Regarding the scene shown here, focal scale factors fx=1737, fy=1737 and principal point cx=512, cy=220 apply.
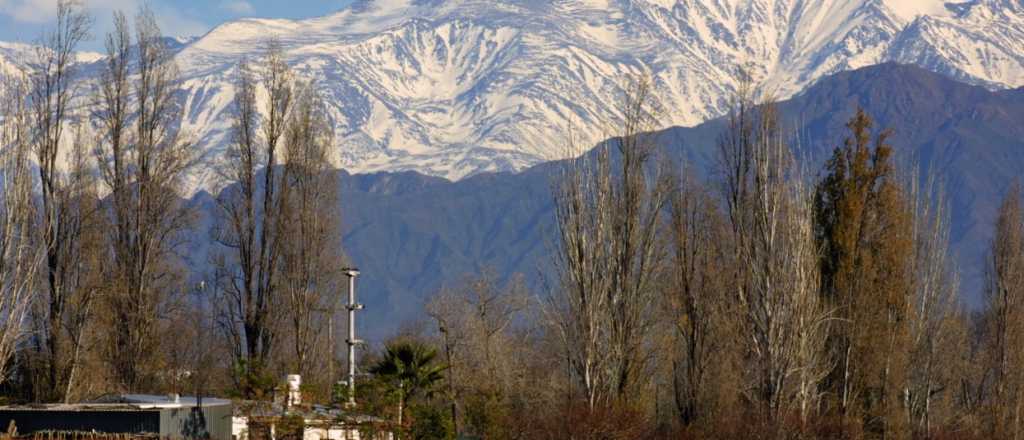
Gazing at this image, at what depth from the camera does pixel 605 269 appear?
142 ft

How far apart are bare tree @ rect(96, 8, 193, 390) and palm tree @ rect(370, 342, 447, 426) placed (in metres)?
8.66

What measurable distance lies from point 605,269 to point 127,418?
12.8 meters

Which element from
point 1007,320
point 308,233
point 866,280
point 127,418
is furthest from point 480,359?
point 127,418

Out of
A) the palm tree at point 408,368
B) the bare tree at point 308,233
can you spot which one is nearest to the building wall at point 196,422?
the palm tree at point 408,368

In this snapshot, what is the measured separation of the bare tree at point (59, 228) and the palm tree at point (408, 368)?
8.57 meters

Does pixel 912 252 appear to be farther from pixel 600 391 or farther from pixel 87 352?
pixel 87 352

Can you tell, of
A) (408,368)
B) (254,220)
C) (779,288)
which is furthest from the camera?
(254,220)

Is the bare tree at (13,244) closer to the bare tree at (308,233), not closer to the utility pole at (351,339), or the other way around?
the utility pole at (351,339)

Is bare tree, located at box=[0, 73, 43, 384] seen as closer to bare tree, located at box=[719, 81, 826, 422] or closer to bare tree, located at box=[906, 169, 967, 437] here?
bare tree, located at box=[719, 81, 826, 422]

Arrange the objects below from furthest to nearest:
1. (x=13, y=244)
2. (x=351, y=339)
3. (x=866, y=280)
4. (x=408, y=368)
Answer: (x=351, y=339) → (x=866, y=280) → (x=408, y=368) → (x=13, y=244)

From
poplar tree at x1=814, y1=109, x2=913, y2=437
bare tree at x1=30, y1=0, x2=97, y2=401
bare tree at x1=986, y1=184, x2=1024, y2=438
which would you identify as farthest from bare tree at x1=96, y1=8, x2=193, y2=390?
bare tree at x1=986, y1=184, x2=1024, y2=438

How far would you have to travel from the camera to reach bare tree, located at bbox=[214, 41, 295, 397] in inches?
2131

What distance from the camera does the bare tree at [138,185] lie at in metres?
50.8

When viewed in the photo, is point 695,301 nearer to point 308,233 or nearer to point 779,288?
point 779,288
